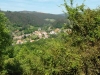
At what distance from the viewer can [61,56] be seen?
642 inches

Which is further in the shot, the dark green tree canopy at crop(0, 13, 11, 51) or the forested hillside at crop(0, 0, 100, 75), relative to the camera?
the dark green tree canopy at crop(0, 13, 11, 51)

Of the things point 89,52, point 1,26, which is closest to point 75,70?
point 89,52

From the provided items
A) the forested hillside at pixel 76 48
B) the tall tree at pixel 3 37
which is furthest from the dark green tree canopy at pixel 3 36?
the forested hillside at pixel 76 48

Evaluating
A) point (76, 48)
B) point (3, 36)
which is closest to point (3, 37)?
point (3, 36)

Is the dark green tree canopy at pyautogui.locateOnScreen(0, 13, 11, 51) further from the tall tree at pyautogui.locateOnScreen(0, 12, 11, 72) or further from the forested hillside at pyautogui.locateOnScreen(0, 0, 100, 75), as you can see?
the forested hillside at pyautogui.locateOnScreen(0, 0, 100, 75)

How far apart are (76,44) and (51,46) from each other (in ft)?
5.68

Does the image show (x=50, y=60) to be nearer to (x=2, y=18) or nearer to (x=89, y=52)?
(x=89, y=52)

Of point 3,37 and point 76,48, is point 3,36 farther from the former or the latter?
point 76,48

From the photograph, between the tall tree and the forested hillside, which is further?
the tall tree

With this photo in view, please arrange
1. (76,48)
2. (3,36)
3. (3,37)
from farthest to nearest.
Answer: (3,36), (3,37), (76,48)

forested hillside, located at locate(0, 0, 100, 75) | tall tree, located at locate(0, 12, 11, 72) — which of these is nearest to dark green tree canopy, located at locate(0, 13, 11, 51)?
tall tree, located at locate(0, 12, 11, 72)

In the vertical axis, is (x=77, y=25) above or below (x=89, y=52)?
above

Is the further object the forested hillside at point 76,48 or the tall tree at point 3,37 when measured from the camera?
the tall tree at point 3,37

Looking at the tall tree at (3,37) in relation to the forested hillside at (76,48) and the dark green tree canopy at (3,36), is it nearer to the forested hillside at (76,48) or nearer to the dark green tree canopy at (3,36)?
the dark green tree canopy at (3,36)
